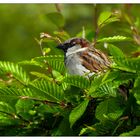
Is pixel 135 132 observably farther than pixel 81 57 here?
No

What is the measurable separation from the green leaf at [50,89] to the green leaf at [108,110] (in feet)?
0.63

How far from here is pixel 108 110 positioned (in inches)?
95.6

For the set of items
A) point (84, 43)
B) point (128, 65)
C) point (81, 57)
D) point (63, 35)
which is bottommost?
point (81, 57)

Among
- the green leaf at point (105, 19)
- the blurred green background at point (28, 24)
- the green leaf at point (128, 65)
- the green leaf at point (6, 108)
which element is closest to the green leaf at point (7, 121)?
the green leaf at point (6, 108)

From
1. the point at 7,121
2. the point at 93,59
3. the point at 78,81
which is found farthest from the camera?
the point at 93,59

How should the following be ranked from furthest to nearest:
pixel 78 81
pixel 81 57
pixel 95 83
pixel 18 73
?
pixel 81 57 < pixel 18 73 < pixel 78 81 < pixel 95 83

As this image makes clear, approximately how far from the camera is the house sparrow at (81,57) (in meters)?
3.44

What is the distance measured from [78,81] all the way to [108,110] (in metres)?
0.16

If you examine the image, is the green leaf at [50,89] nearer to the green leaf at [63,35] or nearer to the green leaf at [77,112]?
the green leaf at [77,112]

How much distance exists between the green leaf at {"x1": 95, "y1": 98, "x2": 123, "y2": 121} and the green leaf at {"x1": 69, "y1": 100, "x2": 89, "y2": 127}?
5 cm

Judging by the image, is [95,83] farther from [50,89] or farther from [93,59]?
[93,59]

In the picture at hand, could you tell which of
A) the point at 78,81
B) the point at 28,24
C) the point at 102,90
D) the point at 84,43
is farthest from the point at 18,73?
the point at 28,24

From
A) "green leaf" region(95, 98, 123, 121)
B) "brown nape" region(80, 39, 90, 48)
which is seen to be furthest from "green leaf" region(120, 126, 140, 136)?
"brown nape" region(80, 39, 90, 48)

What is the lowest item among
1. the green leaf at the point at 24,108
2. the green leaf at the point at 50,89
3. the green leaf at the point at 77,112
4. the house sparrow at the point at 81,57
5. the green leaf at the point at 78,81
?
the house sparrow at the point at 81,57
